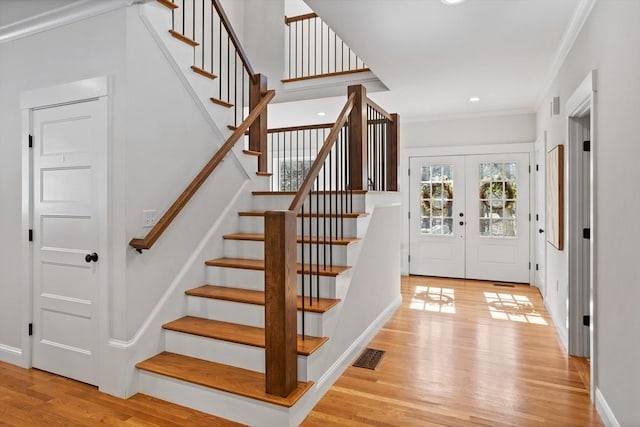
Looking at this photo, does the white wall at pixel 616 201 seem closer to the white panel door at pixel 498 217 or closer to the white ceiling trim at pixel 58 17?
the white ceiling trim at pixel 58 17

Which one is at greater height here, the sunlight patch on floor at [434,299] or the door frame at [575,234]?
the door frame at [575,234]

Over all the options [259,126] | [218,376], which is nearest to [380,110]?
[259,126]

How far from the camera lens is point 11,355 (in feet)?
9.97

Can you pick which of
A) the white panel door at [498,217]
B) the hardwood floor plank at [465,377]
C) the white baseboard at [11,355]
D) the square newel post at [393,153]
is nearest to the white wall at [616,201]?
the hardwood floor plank at [465,377]

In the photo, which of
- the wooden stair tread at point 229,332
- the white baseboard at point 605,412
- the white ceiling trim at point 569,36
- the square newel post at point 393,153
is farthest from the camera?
the square newel post at point 393,153

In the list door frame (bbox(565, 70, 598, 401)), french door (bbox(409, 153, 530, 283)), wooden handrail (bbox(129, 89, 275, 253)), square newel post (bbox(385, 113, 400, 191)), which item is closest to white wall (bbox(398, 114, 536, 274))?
french door (bbox(409, 153, 530, 283))

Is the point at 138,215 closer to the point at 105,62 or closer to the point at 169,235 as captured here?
the point at 169,235

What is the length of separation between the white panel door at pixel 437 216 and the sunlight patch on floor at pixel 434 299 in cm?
85

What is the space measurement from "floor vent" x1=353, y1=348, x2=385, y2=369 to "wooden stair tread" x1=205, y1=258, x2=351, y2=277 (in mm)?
765

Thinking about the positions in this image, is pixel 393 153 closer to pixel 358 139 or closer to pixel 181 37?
pixel 358 139

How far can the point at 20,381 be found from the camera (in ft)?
8.89

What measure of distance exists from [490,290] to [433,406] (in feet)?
11.4

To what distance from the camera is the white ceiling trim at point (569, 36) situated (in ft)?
8.67

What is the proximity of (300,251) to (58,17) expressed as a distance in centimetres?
236
